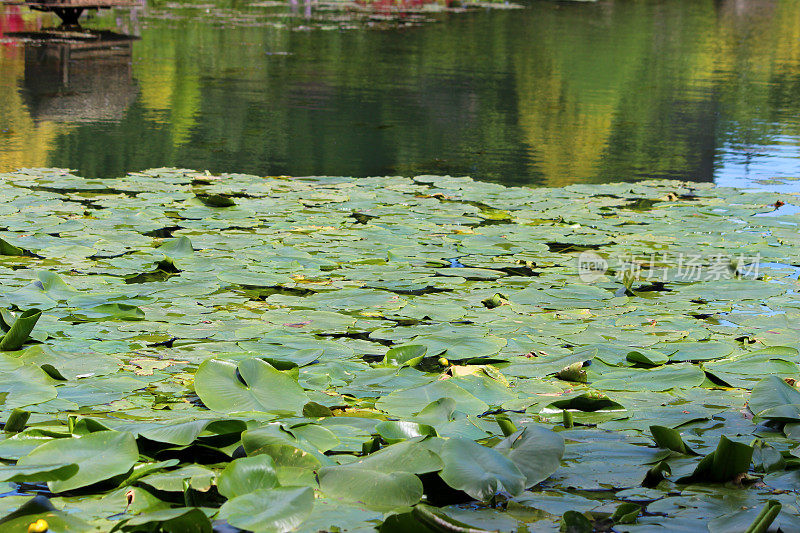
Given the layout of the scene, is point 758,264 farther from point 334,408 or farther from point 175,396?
point 175,396

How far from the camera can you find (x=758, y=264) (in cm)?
335

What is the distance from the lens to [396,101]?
8625 mm

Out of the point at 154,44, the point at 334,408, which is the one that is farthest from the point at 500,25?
the point at 334,408

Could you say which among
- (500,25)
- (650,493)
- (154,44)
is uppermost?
(500,25)

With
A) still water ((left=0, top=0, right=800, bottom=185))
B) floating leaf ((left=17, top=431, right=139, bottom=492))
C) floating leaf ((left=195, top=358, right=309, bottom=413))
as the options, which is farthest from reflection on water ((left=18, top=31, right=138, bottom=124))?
floating leaf ((left=17, top=431, right=139, bottom=492))

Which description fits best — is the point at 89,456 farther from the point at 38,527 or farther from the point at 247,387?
the point at 247,387

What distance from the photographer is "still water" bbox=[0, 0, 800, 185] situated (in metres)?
5.77

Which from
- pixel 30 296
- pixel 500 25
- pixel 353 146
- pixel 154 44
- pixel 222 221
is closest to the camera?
pixel 30 296

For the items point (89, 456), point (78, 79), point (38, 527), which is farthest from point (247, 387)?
point (78, 79)

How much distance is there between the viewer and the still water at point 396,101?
577 centimetres

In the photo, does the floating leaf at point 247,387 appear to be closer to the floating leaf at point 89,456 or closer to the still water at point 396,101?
the floating leaf at point 89,456

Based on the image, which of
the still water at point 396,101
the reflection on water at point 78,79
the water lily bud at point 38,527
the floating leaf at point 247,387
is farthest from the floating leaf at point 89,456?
the reflection on water at point 78,79

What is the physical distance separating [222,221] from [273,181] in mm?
1070

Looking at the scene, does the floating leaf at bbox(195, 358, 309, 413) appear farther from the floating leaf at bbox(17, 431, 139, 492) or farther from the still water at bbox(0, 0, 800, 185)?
the still water at bbox(0, 0, 800, 185)
